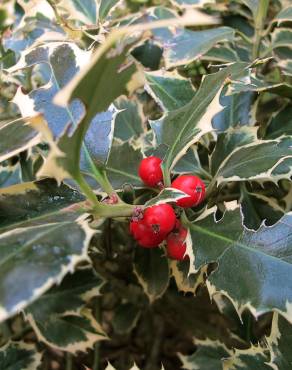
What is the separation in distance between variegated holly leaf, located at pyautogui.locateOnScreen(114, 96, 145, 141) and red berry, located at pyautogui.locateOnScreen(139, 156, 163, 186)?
330mm

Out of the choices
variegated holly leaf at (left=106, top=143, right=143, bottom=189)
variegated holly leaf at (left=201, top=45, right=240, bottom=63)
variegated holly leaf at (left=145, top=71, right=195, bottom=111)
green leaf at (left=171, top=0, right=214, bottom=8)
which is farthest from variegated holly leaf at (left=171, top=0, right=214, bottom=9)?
variegated holly leaf at (left=106, top=143, right=143, bottom=189)

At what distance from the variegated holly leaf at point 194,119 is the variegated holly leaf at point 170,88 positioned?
15 centimetres

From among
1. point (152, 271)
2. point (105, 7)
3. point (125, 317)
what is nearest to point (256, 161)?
point (152, 271)

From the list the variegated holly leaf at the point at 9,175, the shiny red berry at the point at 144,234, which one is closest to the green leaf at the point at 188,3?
the variegated holly leaf at the point at 9,175

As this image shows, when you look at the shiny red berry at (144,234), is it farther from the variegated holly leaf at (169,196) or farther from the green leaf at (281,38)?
the green leaf at (281,38)

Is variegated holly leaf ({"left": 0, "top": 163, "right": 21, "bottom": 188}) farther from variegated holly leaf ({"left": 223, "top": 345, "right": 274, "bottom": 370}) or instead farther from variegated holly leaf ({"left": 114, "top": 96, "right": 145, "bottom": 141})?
variegated holly leaf ({"left": 223, "top": 345, "right": 274, "bottom": 370})

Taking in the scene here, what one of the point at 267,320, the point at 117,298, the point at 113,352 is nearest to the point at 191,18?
the point at 267,320

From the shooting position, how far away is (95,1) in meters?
1.32

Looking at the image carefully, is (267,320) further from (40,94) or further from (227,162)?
(40,94)

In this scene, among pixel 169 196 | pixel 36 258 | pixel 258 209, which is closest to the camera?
pixel 36 258

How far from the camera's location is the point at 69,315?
1.18m

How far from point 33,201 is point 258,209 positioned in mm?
493

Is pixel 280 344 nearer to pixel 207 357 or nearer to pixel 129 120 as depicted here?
pixel 207 357

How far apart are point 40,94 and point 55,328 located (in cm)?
51
